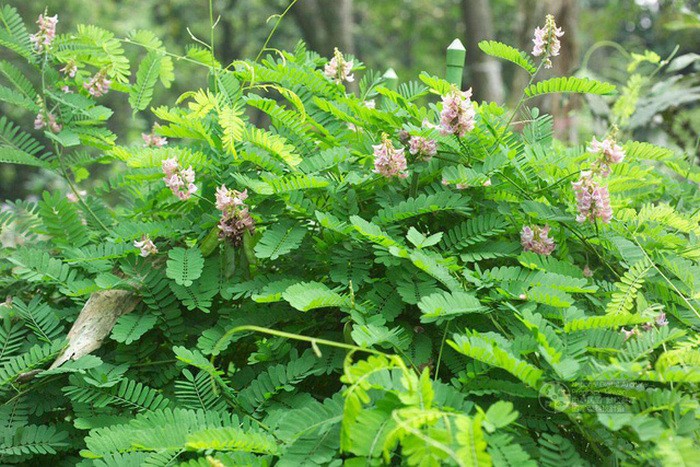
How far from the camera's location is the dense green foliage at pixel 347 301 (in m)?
1.13

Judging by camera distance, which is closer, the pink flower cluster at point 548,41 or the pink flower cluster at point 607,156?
the pink flower cluster at point 607,156

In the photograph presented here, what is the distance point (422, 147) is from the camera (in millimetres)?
1445

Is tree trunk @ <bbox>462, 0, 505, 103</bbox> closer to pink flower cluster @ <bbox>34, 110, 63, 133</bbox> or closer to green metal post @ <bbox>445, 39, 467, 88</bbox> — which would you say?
green metal post @ <bbox>445, 39, 467, 88</bbox>

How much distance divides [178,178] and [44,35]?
24.6 inches

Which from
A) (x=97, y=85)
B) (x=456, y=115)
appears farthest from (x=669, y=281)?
(x=97, y=85)

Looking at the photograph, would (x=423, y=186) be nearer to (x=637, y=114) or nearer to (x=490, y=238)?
(x=490, y=238)

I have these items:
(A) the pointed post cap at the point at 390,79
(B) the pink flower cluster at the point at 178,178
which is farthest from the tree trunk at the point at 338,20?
(B) the pink flower cluster at the point at 178,178

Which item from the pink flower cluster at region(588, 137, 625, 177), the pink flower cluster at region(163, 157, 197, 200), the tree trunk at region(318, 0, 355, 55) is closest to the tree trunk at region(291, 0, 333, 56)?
the tree trunk at region(318, 0, 355, 55)

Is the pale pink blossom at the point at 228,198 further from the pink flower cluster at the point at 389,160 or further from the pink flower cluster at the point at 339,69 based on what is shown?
the pink flower cluster at the point at 339,69

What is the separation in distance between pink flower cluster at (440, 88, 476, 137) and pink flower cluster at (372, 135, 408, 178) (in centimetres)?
10

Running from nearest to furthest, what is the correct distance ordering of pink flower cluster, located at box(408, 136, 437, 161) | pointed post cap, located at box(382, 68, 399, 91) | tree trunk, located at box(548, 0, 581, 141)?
A: pink flower cluster, located at box(408, 136, 437, 161)
pointed post cap, located at box(382, 68, 399, 91)
tree trunk, located at box(548, 0, 581, 141)

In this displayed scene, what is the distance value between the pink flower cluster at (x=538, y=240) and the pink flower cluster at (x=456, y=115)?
238mm

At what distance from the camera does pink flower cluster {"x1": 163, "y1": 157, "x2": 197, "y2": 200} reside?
57.1 inches

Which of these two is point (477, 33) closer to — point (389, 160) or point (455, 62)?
point (455, 62)
